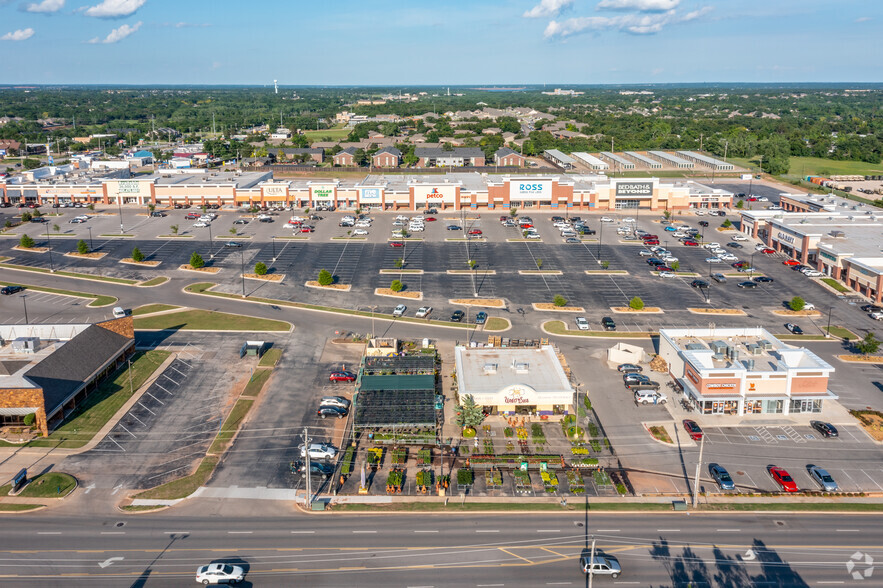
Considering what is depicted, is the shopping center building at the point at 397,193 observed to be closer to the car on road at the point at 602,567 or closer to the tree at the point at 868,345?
the tree at the point at 868,345

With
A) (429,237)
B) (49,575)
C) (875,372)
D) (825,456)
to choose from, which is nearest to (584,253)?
(429,237)

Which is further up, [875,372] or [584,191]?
[584,191]

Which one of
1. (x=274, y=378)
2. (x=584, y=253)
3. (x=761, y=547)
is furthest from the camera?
(x=584, y=253)

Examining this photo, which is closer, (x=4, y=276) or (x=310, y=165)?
(x=4, y=276)

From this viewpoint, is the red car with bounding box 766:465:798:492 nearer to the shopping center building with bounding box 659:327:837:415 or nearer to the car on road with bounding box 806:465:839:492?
the car on road with bounding box 806:465:839:492

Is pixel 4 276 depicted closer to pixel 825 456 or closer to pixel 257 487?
pixel 257 487

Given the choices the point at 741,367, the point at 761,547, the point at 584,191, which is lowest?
the point at 761,547

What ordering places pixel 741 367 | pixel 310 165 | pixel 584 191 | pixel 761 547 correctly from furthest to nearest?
pixel 310 165 < pixel 584 191 < pixel 741 367 < pixel 761 547

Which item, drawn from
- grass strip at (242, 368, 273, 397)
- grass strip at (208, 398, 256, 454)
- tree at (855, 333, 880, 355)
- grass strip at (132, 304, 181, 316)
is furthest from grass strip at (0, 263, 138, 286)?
tree at (855, 333, 880, 355)
